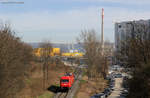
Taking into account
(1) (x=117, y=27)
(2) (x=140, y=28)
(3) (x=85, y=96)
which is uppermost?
(1) (x=117, y=27)

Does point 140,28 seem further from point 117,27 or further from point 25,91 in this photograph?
point 117,27

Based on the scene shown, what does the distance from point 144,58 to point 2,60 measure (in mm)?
12403

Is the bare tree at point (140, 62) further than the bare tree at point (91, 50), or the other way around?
the bare tree at point (91, 50)

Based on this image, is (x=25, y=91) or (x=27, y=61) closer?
(x=25, y=91)

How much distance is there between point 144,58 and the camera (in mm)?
19141

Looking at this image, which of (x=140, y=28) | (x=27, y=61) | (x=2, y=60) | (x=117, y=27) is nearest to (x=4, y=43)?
(x=2, y=60)

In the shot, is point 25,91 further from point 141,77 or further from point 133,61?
point 141,77

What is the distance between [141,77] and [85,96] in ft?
52.0

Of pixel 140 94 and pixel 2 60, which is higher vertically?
pixel 2 60

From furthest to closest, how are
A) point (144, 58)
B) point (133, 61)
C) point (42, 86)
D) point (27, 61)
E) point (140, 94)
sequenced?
1. point (27, 61)
2. point (42, 86)
3. point (133, 61)
4. point (144, 58)
5. point (140, 94)

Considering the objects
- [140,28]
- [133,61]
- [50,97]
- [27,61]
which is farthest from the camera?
[27,61]

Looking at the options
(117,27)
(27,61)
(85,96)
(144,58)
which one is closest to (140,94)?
(144,58)

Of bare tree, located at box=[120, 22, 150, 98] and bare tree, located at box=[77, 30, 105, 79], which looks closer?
bare tree, located at box=[120, 22, 150, 98]

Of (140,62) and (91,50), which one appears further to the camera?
(91,50)
